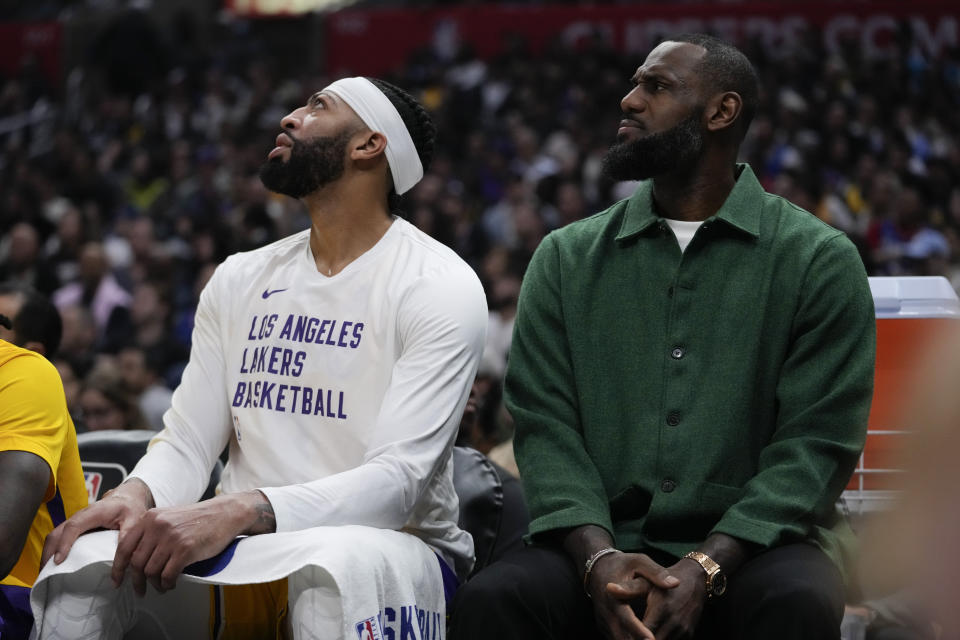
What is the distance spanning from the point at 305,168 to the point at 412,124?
14.4 inches

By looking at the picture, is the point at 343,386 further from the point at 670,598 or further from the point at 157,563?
the point at 670,598

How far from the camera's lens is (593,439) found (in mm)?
3270

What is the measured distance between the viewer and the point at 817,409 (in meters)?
3.08

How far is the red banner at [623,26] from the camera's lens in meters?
13.7

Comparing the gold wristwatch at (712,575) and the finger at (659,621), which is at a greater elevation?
the gold wristwatch at (712,575)

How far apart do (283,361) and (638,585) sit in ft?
3.65

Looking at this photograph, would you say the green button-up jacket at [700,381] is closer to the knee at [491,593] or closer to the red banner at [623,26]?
the knee at [491,593]

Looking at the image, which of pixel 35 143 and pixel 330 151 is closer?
pixel 330 151

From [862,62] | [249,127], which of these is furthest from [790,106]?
[249,127]

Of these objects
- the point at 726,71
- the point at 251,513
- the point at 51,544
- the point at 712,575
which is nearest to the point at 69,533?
the point at 51,544

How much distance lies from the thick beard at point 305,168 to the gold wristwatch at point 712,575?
1437 millimetres

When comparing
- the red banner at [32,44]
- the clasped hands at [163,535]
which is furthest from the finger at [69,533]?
the red banner at [32,44]

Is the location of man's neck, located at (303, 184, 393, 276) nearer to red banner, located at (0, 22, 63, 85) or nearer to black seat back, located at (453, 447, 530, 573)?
black seat back, located at (453, 447, 530, 573)

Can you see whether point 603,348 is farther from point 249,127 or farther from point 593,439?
point 249,127
